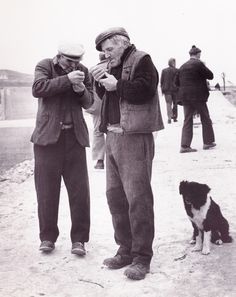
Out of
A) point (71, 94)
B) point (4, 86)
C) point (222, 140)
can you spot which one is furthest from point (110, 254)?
point (4, 86)

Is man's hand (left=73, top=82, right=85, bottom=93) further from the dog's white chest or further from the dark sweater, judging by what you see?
the dog's white chest

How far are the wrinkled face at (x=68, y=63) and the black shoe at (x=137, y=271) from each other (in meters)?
1.75

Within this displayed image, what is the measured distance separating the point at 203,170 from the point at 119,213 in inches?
152

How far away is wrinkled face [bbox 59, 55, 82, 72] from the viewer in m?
4.65

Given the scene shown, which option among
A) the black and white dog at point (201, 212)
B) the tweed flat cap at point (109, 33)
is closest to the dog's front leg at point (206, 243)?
the black and white dog at point (201, 212)

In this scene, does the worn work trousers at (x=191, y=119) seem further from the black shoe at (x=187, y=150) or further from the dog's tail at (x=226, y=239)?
the dog's tail at (x=226, y=239)

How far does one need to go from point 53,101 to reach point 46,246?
1.23 metres

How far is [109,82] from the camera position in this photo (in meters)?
4.01

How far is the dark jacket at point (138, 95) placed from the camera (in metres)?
3.91

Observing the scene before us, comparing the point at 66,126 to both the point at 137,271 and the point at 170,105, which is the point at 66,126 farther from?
the point at 170,105

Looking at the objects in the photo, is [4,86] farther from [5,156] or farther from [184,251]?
[184,251]

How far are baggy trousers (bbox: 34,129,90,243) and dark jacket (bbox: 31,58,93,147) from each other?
0.09 metres

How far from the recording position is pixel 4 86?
28.0m

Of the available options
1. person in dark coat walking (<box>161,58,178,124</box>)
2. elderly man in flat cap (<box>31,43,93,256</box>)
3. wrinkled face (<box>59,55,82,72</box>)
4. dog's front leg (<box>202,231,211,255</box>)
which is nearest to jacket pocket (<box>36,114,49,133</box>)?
elderly man in flat cap (<box>31,43,93,256</box>)
